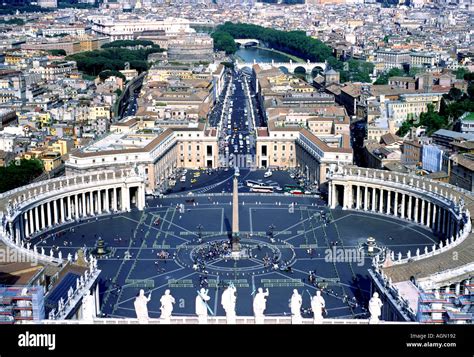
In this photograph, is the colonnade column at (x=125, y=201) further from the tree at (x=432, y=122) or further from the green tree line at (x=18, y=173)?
the tree at (x=432, y=122)

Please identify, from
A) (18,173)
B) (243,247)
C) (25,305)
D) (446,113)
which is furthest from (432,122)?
(25,305)

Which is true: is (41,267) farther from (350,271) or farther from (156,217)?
(156,217)

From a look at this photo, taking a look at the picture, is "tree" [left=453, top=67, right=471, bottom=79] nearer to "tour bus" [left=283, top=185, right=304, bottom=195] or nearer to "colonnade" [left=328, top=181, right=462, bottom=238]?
A: "tour bus" [left=283, top=185, right=304, bottom=195]

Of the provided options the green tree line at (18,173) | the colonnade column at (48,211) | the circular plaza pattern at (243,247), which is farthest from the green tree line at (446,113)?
the colonnade column at (48,211)

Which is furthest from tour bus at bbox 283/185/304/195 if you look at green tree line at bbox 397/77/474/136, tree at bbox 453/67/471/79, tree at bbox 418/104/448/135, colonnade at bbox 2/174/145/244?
tree at bbox 453/67/471/79

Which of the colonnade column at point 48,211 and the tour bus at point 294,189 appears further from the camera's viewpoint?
the tour bus at point 294,189

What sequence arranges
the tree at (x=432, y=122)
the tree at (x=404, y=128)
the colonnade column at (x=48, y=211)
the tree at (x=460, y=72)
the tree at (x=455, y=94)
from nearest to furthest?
the colonnade column at (x=48, y=211), the tree at (x=432, y=122), the tree at (x=404, y=128), the tree at (x=455, y=94), the tree at (x=460, y=72)

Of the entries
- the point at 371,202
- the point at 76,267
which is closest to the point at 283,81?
the point at 371,202

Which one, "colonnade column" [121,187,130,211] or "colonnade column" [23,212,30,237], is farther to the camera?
"colonnade column" [121,187,130,211]
